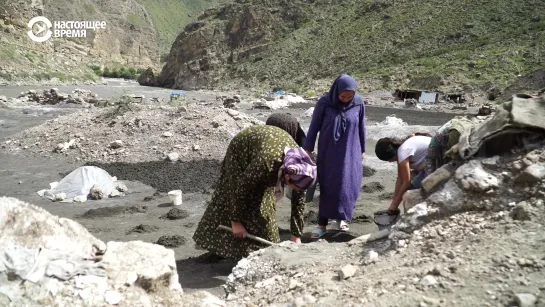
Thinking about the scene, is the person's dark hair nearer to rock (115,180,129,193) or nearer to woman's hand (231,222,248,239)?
woman's hand (231,222,248,239)

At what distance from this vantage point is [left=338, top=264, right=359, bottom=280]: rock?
7.36ft

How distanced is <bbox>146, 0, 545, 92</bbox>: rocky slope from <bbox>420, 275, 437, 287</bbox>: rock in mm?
24603

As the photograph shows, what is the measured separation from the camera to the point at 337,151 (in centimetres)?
376

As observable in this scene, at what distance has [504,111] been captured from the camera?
2441mm

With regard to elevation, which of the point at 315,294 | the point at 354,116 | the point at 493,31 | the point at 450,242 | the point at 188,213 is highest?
the point at 493,31

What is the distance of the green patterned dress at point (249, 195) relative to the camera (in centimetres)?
283

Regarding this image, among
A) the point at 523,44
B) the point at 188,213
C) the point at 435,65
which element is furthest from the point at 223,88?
the point at 188,213

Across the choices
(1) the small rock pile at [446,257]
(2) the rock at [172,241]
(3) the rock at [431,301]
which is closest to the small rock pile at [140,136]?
(2) the rock at [172,241]

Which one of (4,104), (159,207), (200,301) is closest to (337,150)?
(200,301)

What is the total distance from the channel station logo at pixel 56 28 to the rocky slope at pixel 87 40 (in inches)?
25.9

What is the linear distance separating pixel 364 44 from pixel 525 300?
3691 centimetres

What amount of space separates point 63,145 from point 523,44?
27.4 metres

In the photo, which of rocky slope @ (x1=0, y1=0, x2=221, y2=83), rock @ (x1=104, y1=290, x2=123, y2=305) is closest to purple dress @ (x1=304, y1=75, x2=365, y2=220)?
rock @ (x1=104, y1=290, x2=123, y2=305)

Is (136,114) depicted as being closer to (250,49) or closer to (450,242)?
(450,242)
